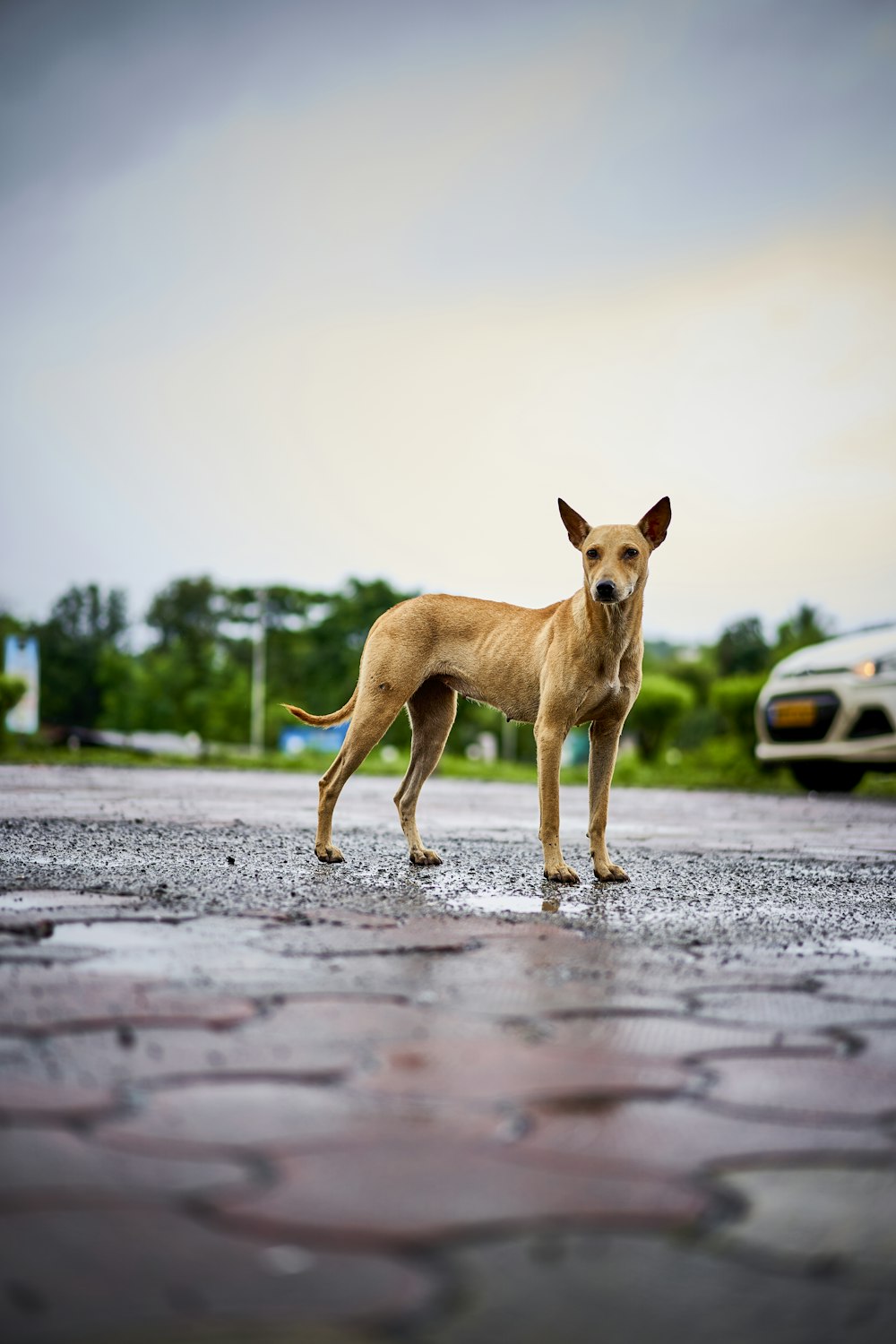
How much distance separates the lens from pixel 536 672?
527cm

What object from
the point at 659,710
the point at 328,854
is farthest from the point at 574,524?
the point at 659,710

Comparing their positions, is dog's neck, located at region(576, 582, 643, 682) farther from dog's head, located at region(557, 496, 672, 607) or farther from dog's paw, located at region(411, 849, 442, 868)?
dog's paw, located at region(411, 849, 442, 868)

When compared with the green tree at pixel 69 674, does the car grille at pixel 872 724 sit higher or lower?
lower

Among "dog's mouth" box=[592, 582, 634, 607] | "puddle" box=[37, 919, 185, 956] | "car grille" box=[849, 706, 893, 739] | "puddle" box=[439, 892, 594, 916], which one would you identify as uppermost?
"dog's mouth" box=[592, 582, 634, 607]

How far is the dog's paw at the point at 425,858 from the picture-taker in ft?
17.3

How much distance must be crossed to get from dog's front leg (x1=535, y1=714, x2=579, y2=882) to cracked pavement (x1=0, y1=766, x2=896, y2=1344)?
0.74 m

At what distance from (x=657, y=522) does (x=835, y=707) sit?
22.9ft

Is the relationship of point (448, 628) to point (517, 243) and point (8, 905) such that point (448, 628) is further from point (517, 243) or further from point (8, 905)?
point (517, 243)

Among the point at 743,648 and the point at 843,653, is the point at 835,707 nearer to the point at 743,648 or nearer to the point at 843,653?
the point at 843,653

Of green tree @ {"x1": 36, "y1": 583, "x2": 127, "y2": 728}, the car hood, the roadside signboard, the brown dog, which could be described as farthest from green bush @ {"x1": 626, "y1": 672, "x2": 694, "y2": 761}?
green tree @ {"x1": 36, "y1": 583, "x2": 127, "y2": 728}

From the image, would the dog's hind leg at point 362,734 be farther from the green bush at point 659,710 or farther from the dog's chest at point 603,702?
the green bush at point 659,710

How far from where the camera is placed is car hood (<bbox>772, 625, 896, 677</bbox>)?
37.9 feet

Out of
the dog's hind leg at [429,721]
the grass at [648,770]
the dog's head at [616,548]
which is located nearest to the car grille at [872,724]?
the grass at [648,770]

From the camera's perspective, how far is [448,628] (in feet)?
18.1
